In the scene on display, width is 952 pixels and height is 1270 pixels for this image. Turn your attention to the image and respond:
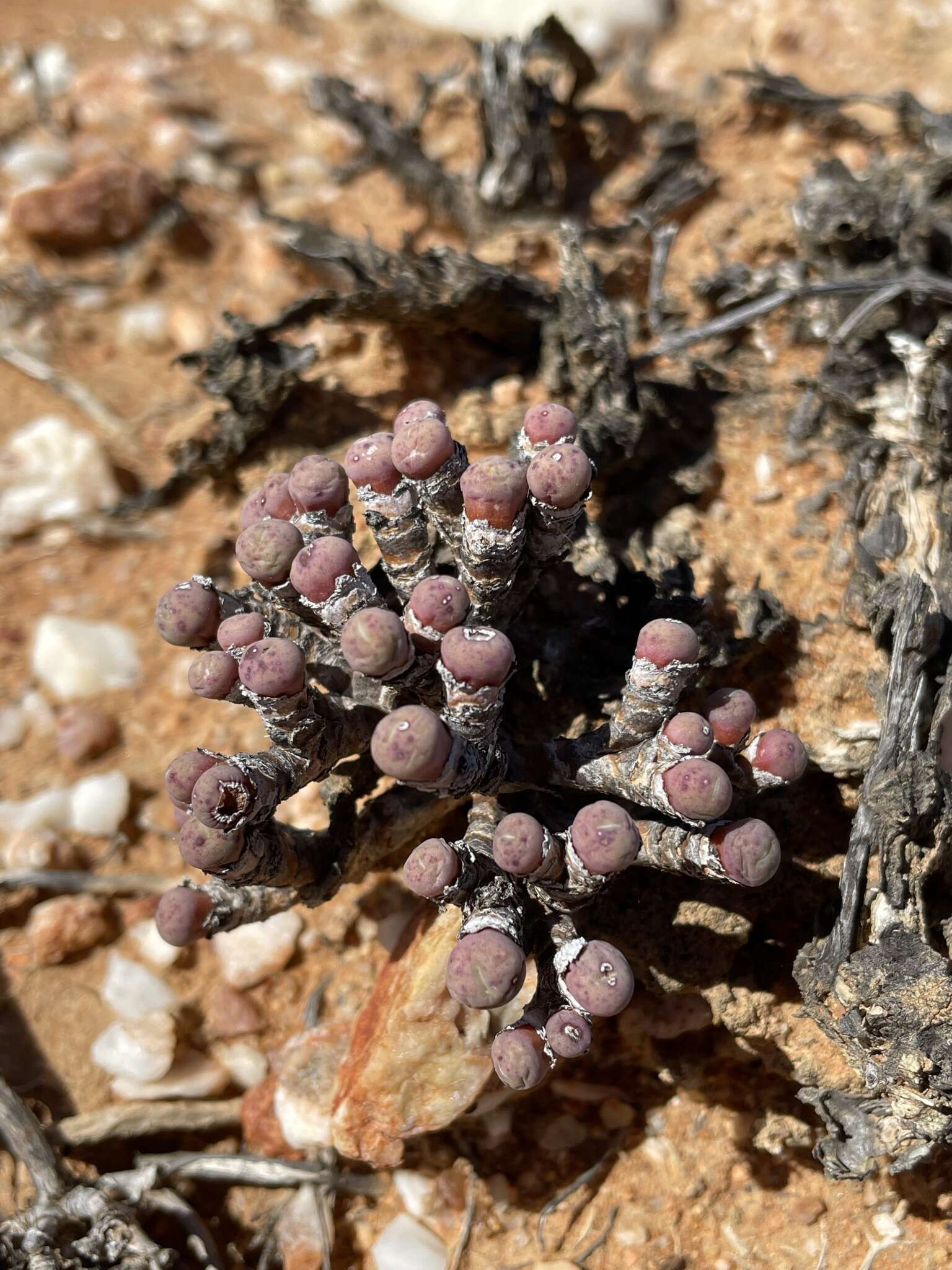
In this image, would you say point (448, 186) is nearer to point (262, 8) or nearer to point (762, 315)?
point (762, 315)

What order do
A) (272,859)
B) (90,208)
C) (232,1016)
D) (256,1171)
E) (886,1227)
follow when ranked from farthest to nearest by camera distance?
(90,208) → (232,1016) → (256,1171) → (886,1227) → (272,859)

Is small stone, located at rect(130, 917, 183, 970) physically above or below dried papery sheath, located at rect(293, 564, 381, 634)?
below

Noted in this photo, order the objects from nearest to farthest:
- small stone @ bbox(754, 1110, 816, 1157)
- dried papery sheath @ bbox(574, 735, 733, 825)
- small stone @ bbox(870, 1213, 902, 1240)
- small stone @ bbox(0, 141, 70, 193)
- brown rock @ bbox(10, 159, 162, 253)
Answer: dried papery sheath @ bbox(574, 735, 733, 825) → small stone @ bbox(870, 1213, 902, 1240) → small stone @ bbox(754, 1110, 816, 1157) → brown rock @ bbox(10, 159, 162, 253) → small stone @ bbox(0, 141, 70, 193)

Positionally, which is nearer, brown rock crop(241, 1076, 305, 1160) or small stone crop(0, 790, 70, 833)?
brown rock crop(241, 1076, 305, 1160)

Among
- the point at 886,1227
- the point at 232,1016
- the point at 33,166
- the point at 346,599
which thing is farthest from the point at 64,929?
the point at 33,166

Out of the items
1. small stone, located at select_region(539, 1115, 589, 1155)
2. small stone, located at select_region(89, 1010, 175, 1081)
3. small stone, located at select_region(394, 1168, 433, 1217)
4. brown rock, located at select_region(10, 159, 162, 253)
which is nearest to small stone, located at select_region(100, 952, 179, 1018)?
small stone, located at select_region(89, 1010, 175, 1081)

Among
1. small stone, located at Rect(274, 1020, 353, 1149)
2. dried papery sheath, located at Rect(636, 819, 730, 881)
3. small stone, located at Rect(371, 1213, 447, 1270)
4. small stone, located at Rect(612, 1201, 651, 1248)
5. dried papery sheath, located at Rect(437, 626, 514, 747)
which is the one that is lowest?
small stone, located at Rect(612, 1201, 651, 1248)

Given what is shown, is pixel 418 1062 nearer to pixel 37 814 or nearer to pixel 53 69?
pixel 37 814

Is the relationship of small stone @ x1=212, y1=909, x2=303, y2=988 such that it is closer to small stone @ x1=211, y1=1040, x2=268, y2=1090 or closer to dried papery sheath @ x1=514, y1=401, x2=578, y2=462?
small stone @ x1=211, y1=1040, x2=268, y2=1090
